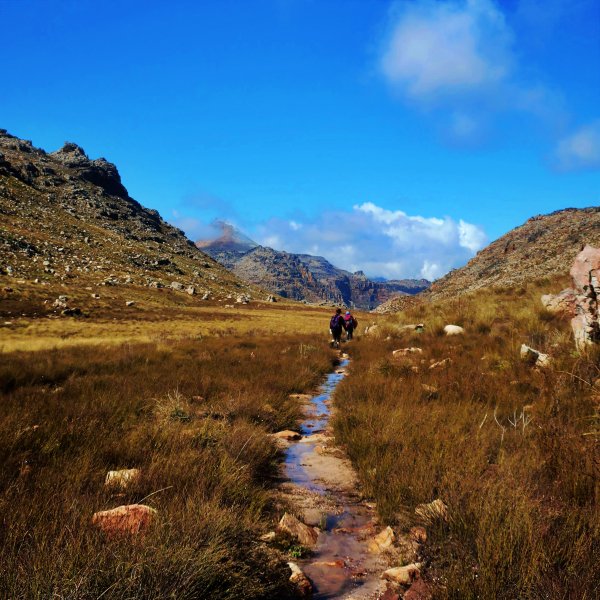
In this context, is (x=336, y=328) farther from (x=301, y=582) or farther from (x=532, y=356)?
(x=301, y=582)

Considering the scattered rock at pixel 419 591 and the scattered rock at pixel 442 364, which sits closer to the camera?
the scattered rock at pixel 419 591

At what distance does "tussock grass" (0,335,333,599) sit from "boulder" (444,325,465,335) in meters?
8.32

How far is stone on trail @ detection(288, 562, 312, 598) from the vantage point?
289 cm

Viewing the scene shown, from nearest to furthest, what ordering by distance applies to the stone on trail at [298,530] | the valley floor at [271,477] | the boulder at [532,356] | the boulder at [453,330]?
the valley floor at [271,477] → the stone on trail at [298,530] → the boulder at [532,356] → the boulder at [453,330]

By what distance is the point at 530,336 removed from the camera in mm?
10688

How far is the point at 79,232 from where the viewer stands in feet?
275

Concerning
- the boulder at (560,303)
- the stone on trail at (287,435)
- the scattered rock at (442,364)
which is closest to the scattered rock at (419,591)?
the stone on trail at (287,435)

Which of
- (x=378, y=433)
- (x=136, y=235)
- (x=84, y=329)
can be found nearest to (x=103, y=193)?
(x=136, y=235)

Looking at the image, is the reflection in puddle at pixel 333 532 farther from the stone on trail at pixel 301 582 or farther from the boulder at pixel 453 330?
the boulder at pixel 453 330

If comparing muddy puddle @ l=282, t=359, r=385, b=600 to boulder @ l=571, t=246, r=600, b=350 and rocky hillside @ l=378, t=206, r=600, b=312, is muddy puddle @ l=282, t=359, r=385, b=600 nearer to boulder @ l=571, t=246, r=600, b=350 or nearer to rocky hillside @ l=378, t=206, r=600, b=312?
boulder @ l=571, t=246, r=600, b=350

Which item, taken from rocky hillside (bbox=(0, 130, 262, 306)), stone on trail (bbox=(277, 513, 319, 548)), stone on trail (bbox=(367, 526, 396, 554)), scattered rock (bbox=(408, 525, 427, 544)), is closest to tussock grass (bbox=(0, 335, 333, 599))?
stone on trail (bbox=(277, 513, 319, 548))

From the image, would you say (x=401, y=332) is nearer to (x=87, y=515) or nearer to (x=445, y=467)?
(x=445, y=467)

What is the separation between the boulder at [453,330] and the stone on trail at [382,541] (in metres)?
12.1

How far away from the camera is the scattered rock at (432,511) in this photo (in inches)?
129
